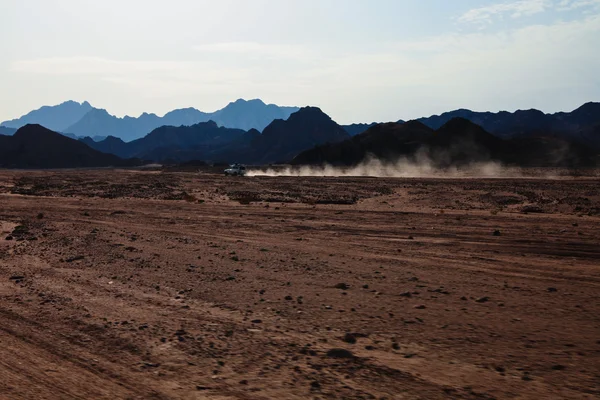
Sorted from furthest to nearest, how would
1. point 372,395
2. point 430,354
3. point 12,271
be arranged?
point 12,271
point 430,354
point 372,395

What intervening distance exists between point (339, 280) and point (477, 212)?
18.6 meters

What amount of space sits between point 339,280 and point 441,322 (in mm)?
3731

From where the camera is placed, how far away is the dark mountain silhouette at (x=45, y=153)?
149625mm

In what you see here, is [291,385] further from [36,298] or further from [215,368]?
[36,298]

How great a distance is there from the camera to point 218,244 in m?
18.7

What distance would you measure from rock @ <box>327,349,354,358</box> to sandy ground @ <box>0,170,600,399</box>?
0.05 feet

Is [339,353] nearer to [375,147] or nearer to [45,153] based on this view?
[375,147]

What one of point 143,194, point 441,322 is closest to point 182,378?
point 441,322

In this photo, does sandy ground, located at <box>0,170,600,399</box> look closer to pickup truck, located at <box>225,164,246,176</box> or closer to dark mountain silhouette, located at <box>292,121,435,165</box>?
pickup truck, located at <box>225,164,246,176</box>

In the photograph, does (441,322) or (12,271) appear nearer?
(441,322)

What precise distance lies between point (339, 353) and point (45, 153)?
6525 inches

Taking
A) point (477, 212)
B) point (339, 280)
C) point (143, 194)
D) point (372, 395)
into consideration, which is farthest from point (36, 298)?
point (143, 194)

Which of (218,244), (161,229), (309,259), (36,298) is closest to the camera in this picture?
(36,298)

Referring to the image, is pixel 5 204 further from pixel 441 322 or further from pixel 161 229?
pixel 441 322
